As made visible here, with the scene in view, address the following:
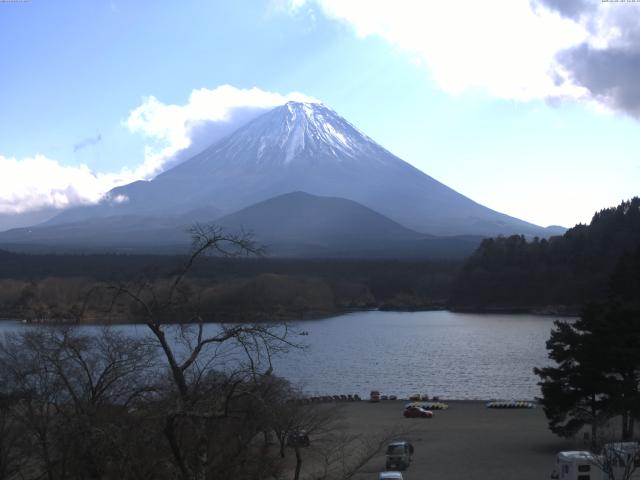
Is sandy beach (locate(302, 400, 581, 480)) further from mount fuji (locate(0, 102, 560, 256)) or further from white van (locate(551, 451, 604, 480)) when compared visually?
mount fuji (locate(0, 102, 560, 256))

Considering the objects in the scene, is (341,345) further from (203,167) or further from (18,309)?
(203,167)

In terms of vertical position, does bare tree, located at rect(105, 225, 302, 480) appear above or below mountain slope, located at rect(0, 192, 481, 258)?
below

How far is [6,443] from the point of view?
22.5 ft

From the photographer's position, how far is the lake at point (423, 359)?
20.3 meters

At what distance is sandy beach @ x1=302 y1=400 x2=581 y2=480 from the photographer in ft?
34.6

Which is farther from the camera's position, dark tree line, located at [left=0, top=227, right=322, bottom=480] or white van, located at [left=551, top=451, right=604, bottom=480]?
white van, located at [left=551, top=451, right=604, bottom=480]

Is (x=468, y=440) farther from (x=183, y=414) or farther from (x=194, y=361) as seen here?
(x=183, y=414)

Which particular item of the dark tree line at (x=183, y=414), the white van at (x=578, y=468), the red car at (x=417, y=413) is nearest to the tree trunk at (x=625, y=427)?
the white van at (x=578, y=468)

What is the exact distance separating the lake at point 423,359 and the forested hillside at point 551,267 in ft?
26.9

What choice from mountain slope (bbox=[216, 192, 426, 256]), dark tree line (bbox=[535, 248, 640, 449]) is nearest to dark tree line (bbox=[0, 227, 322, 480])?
dark tree line (bbox=[535, 248, 640, 449])

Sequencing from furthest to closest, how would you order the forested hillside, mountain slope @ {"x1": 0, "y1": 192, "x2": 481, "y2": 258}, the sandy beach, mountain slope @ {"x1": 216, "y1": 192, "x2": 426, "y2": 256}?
mountain slope @ {"x1": 216, "y1": 192, "x2": 426, "y2": 256} → mountain slope @ {"x1": 0, "y1": 192, "x2": 481, "y2": 258} → the forested hillside → the sandy beach

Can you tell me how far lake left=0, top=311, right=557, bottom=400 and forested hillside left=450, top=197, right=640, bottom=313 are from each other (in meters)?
8.19

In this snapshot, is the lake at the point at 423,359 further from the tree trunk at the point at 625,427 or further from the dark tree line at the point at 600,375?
the tree trunk at the point at 625,427

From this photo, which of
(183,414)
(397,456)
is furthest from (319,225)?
(183,414)
